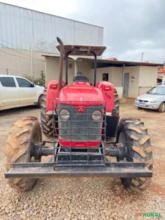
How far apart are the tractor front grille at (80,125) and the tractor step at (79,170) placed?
0.40m

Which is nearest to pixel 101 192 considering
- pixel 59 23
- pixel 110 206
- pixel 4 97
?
pixel 110 206

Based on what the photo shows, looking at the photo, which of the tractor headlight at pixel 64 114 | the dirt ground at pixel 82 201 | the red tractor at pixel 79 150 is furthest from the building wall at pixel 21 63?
the tractor headlight at pixel 64 114

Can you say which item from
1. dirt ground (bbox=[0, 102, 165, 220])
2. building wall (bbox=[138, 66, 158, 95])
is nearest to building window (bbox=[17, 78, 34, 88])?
dirt ground (bbox=[0, 102, 165, 220])

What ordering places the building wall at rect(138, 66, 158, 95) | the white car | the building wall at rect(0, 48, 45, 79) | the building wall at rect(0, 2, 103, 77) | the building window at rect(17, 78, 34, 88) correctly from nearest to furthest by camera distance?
the white car < the building window at rect(17, 78, 34, 88) < the building wall at rect(0, 48, 45, 79) < the building wall at rect(0, 2, 103, 77) < the building wall at rect(138, 66, 158, 95)

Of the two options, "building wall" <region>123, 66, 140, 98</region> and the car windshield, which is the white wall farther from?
the car windshield

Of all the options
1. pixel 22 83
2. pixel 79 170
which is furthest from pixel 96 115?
pixel 22 83

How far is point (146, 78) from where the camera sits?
57.1ft

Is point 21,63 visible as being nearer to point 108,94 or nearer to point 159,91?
point 159,91

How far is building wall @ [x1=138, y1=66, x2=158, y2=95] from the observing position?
16953 mm

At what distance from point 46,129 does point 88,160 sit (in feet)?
8.70

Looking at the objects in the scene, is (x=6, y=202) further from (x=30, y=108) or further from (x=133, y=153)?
(x=30, y=108)

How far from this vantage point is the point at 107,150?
313cm

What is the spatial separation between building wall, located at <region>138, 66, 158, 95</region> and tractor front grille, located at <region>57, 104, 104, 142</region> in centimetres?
1481

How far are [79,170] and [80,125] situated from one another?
0.58 m
